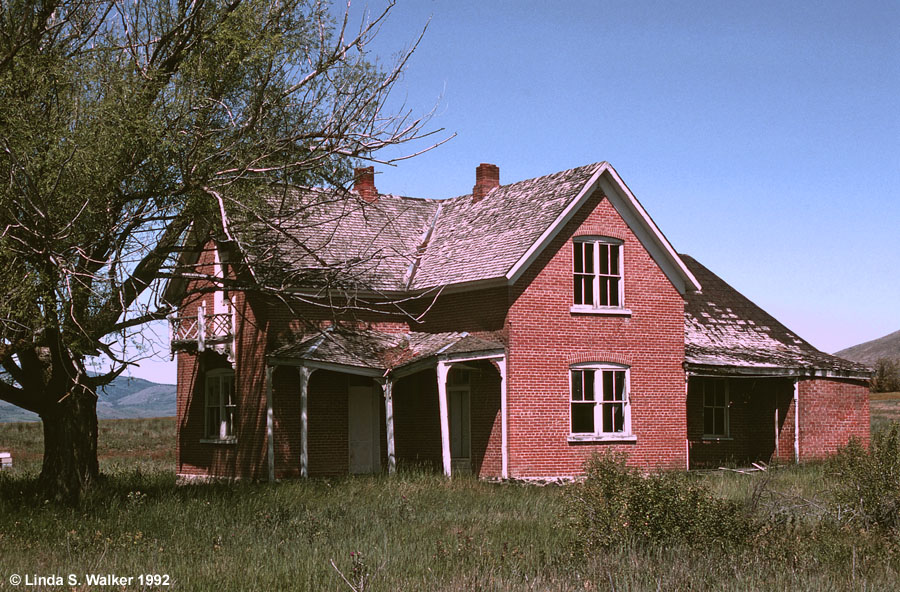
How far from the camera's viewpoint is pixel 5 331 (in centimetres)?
1634

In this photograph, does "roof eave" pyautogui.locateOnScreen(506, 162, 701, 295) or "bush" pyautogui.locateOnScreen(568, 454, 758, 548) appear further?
"roof eave" pyautogui.locateOnScreen(506, 162, 701, 295)

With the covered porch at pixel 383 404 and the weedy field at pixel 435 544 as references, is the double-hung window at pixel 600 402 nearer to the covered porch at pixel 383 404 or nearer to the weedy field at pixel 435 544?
the covered porch at pixel 383 404

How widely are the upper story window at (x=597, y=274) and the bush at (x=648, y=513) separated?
12.5 m

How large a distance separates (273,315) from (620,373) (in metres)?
8.58

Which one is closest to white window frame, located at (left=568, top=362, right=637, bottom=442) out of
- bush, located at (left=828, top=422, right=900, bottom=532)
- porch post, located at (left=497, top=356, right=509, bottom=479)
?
porch post, located at (left=497, top=356, right=509, bottom=479)

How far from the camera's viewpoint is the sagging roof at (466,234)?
2456cm

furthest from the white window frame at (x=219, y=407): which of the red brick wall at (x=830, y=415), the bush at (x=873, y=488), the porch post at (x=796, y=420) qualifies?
the bush at (x=873, y=488)

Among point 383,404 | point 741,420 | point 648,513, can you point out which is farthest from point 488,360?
point 648,513

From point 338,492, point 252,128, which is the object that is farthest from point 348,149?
point 338,492

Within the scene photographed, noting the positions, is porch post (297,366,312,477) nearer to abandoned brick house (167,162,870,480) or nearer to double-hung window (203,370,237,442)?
abandoned brick house (167,162,870,480)

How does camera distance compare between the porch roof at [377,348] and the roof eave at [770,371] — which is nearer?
the porch roof at [377,348]

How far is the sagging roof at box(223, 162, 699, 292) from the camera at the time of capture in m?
24.6

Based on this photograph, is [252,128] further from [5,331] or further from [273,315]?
[273,315]

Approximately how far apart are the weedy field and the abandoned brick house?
5992mm
